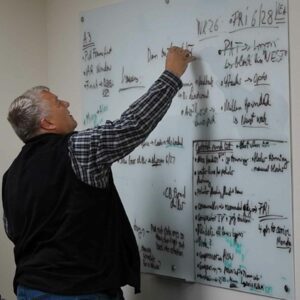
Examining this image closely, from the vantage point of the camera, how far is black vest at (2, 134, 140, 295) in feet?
5.44

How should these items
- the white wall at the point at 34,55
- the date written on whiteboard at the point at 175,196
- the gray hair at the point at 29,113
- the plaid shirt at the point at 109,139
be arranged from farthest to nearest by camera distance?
the white wall at the point at 34,55
the date written on whiteboard at the point at 175,196
the gray hair at the point at 29,113
the plaid shirt at the point at 109,139

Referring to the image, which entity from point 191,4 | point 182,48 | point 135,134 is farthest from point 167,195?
point 191,4

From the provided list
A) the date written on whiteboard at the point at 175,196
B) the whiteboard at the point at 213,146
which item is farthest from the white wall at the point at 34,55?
the date written on whiteboard at the point at 175,196

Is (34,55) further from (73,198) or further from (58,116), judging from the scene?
(73,198)

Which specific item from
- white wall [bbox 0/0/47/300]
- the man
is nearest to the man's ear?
the man

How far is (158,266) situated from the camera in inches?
79.3

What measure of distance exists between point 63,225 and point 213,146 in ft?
1.96

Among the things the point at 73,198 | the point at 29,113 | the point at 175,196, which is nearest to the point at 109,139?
the point at 73,198

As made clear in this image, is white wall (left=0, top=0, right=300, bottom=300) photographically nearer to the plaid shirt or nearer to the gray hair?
the gray hair

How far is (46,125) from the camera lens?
5.77 feet

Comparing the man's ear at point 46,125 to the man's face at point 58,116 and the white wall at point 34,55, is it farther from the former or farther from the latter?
the white wall at point 34,55

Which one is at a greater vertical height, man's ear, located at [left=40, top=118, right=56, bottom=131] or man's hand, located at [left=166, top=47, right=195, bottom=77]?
man's hand, located at [left=166, top=47, right=195, bottom=77]

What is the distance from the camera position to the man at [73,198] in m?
1.63

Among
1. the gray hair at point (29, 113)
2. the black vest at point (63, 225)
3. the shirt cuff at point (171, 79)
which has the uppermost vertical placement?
the shirt cuff at point (171, 79)
